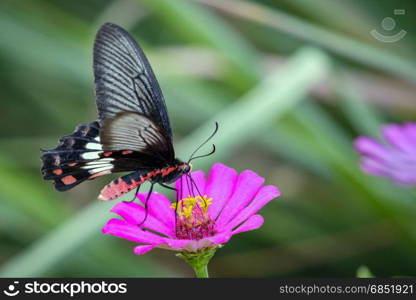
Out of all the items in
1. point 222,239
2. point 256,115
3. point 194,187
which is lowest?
point 222,239

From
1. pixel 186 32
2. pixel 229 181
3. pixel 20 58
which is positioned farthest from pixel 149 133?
pixel 20 58

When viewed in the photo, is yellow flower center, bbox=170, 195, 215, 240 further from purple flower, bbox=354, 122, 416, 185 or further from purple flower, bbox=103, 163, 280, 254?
purple flower, bbox=354, 122, 416, 185

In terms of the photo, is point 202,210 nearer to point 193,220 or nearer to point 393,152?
point 193,220

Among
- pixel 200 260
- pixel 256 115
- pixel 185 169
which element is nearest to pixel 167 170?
pixel 185 169

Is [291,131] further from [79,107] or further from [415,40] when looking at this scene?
[79,107]

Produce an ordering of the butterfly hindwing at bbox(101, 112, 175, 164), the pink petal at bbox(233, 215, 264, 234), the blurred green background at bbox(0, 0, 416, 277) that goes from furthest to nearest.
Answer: the blurred green background at bbox(0, 0, 416, 277) → the butterfly hindwing at bbox(101, 112, 175, 164) → the pink petal at bbox(233, 215, 264, 234)

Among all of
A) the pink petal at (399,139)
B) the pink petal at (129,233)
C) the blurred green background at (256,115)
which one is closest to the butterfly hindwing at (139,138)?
the pink petal at (129,233)

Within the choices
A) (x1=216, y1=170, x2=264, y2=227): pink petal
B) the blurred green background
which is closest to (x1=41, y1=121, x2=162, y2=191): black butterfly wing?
(x1=216, y1=170, x2=264, y2=227): pink petal

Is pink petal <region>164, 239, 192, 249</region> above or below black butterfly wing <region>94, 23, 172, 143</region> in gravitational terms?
below
